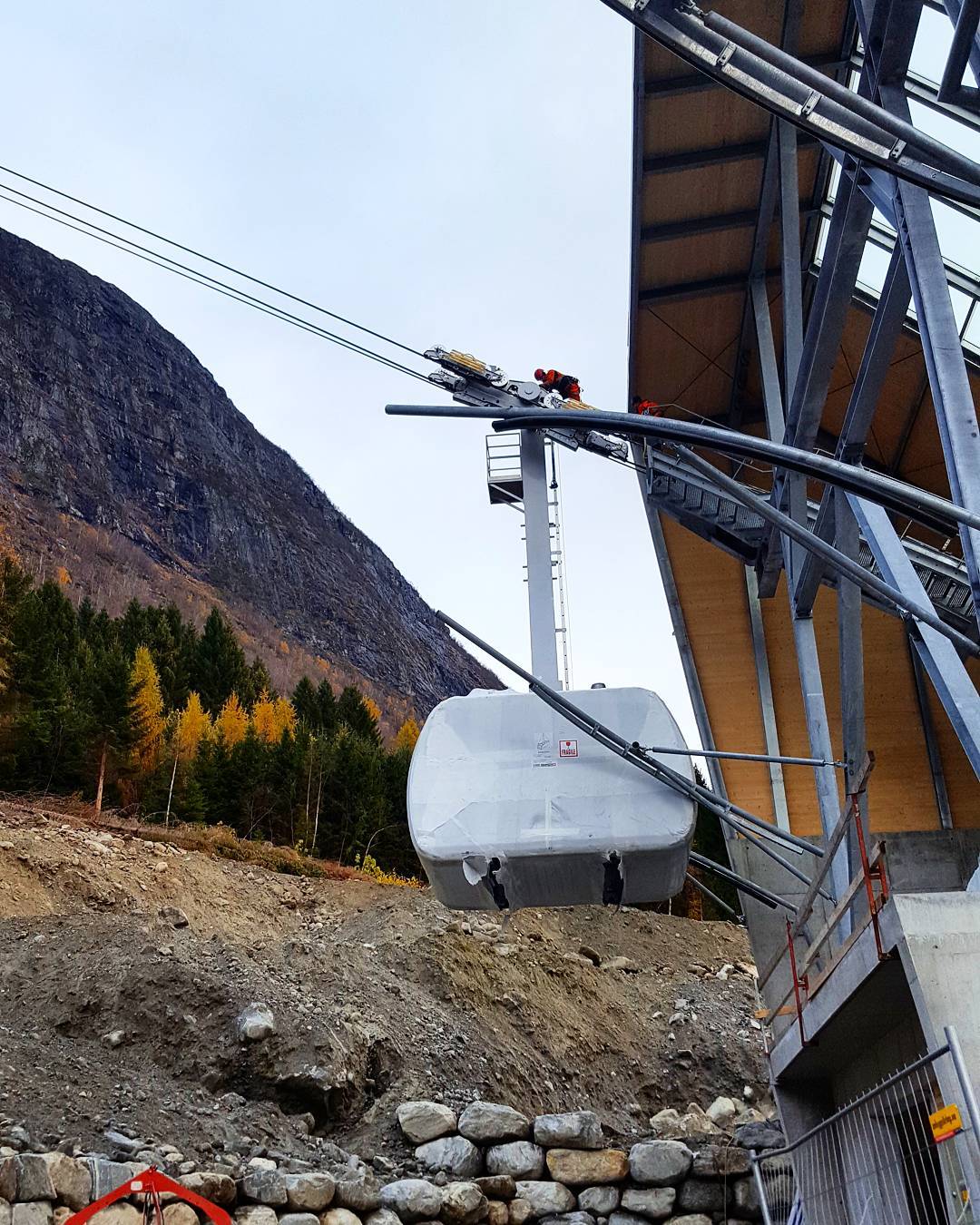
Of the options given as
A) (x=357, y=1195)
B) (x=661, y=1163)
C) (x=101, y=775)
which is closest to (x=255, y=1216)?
(x=357, y=1195)

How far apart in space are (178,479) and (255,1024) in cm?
11714

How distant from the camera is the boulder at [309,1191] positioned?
12633mm

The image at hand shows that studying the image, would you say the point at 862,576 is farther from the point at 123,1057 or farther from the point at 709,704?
the point at 709,704

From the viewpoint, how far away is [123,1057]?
15.7 meters

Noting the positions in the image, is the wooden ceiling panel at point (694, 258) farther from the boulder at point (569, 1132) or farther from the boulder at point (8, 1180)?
the boulder at point (8, 1180)

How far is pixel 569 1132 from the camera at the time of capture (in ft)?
47.5

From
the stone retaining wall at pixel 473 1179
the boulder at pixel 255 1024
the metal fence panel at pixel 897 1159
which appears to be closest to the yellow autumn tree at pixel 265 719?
the boulder at pixel 255 1024

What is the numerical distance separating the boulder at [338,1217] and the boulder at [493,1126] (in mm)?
2167

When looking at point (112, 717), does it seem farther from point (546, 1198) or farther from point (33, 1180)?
point (546, 1198)

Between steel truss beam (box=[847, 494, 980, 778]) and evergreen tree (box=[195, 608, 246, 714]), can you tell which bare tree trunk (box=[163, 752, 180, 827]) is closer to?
evergreen tree (box=[195, 608, 246, 714])

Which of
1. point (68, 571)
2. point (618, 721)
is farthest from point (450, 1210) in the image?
point (68, 571)

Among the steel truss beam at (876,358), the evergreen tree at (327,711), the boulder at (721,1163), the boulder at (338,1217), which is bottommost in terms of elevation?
the boulder at (338,1217)

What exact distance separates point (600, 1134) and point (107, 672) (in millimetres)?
23862

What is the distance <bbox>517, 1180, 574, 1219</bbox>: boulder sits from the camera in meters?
13.7
